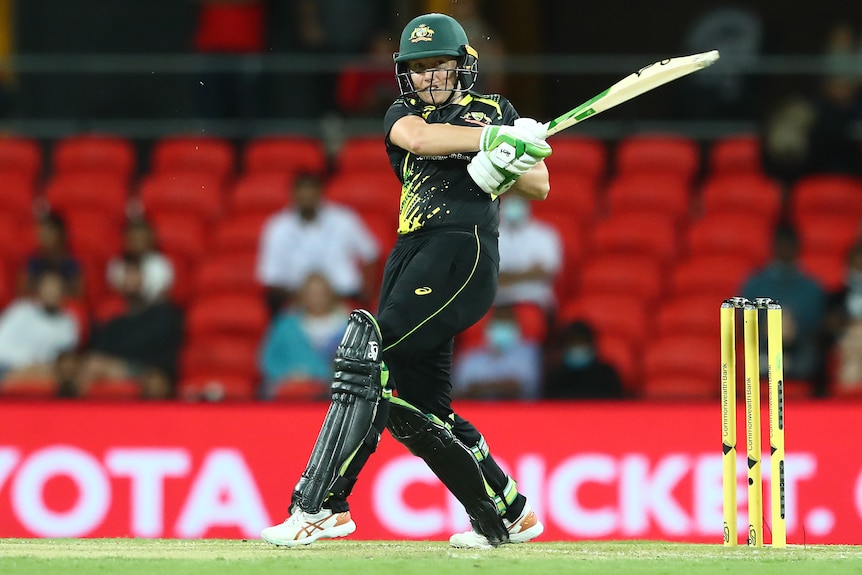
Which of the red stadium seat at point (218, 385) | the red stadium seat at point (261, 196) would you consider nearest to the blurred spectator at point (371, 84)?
the red stadium seat at point (261, 196)

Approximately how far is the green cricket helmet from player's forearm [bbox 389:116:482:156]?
9.6 inches

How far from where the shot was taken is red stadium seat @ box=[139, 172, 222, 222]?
1171 centimetres

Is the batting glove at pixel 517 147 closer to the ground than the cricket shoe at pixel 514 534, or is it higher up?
higher up

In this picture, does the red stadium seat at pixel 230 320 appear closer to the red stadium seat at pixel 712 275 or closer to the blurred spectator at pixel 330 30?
the blurred spectator at pixel 330 30

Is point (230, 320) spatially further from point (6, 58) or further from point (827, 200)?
point (6, 58)

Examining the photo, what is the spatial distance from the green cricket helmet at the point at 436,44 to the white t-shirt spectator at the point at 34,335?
5.13 m

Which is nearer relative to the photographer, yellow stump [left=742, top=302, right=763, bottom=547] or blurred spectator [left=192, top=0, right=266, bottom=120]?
yellow stump [left=742, top=302, right=763, bottom=547]

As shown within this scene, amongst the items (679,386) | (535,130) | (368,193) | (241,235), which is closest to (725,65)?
(368,193)

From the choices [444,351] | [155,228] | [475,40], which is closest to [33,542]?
[444,351]

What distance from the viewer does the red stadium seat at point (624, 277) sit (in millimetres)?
10609

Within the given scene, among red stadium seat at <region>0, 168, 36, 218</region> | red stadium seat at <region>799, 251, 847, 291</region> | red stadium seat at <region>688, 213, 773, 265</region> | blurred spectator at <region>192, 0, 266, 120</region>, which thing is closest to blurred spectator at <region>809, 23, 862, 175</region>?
red stadium seat at <region>688, 213, 773, 265</region>

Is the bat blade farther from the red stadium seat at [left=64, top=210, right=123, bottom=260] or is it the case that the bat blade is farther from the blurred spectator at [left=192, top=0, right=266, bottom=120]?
the blurred spectator at [left=192, top=0, right=266, bottom=120]

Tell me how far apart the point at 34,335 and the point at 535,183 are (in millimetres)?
5399

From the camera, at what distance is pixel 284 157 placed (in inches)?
473
